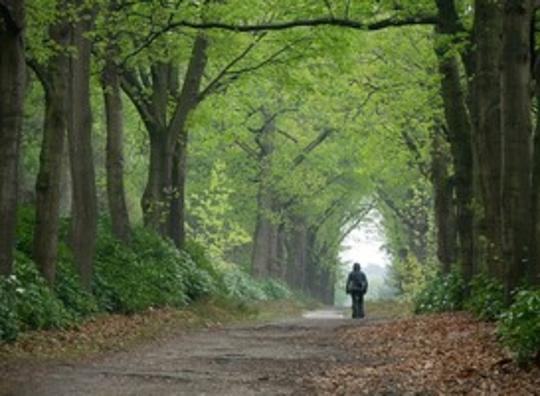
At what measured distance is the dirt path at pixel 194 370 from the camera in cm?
834

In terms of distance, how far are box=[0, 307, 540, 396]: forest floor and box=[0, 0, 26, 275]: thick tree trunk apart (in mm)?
2096

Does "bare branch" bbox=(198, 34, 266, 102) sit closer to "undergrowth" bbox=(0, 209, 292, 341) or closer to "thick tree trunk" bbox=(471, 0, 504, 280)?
"undergrowth" bbox=(0, 209, 292, 341)

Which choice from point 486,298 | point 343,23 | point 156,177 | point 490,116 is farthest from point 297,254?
point 490,116

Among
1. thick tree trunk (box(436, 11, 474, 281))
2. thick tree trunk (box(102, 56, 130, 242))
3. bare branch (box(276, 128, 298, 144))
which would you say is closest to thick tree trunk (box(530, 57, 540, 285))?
thick tree trunk (box(436, 11, 474, 281))

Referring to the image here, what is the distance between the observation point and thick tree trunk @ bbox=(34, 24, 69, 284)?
14.0 m

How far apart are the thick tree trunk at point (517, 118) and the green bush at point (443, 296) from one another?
285 inches

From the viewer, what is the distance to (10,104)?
11570 millimetres

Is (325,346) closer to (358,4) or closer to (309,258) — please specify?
(358,4)

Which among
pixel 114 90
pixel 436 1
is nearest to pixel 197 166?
pixel 114 90

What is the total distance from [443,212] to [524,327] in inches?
608

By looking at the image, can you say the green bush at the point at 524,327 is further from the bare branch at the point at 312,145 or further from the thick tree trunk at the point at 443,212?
the bare branch at the point at 312,145

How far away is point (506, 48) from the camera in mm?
10406

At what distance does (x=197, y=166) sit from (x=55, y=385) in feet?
133

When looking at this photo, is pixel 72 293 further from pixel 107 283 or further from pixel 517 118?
pixel 517 118
